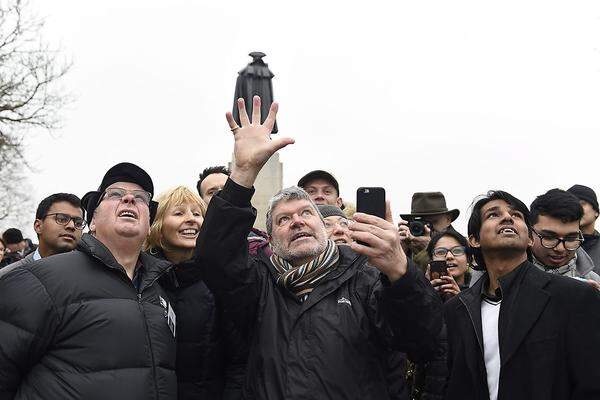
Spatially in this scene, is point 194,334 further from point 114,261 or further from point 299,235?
point 299,235

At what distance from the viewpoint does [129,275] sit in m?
3.41

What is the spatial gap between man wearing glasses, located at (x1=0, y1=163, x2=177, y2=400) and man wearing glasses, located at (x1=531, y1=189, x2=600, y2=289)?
2187 mm

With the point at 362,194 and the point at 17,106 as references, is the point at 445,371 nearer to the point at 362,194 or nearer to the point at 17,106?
the point at 362,194

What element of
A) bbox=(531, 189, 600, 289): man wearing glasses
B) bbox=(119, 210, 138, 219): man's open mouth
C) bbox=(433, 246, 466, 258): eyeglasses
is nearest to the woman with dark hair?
bbox=(433, 246, 466, 258): eyeglasses

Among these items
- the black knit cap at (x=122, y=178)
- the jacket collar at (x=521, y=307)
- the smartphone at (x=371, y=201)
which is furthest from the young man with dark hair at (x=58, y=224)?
the jacket collar at (x=521, y=307)

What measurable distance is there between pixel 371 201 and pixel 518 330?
3.06 ft

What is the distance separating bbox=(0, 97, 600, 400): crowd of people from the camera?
2930mm

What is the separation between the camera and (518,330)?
3217 mm

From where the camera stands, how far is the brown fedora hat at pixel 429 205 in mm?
6363

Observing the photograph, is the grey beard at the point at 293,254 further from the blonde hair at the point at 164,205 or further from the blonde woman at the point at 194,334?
the blonde hair at the point at 164,205

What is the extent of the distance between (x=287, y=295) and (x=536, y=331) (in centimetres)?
118

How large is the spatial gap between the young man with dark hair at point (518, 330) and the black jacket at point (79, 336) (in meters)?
1.46

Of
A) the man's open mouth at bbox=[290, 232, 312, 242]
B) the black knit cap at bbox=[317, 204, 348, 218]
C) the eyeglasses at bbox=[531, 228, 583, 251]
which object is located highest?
the man's open mouth at bbox=[290, 232, 312, 242]

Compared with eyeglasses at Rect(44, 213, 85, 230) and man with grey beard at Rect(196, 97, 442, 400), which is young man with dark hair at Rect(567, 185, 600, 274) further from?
eyeglasses at Rect(44, 213, 85, 230)
